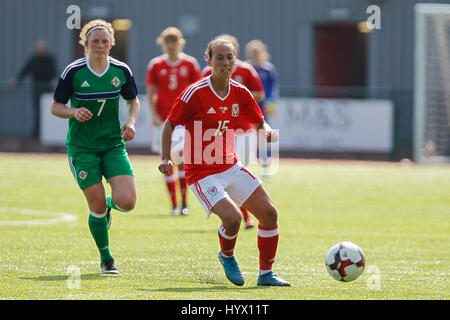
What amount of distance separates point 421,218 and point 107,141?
233 inches

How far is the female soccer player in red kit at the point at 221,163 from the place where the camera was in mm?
7809

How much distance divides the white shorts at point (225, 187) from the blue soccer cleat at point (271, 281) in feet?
1.95

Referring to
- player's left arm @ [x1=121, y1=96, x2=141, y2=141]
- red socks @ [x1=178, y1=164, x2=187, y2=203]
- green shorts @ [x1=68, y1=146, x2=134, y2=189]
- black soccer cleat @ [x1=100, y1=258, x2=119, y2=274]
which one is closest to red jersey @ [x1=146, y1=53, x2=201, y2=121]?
red socks @ [x1=178, y1=164, x2=187, y2=203]

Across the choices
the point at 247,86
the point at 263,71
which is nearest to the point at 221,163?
the point at 247,86

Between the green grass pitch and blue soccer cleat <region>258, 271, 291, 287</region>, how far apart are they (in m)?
0.12

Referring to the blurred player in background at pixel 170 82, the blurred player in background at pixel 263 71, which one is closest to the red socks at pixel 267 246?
the blurred player in background at pixel 170 82

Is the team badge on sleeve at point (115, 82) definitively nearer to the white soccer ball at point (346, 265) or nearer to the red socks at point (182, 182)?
the white soccer ball at point (346, 265)

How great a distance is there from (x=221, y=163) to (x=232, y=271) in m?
0.84

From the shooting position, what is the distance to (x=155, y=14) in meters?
27.5

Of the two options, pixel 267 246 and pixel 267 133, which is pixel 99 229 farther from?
pixel 267 133

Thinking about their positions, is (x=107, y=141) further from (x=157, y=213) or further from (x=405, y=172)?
(x=405, y=172)

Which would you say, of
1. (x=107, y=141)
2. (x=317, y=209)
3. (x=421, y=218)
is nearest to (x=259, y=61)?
(x=317, y=209)

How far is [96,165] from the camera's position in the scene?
8367 millimetres
